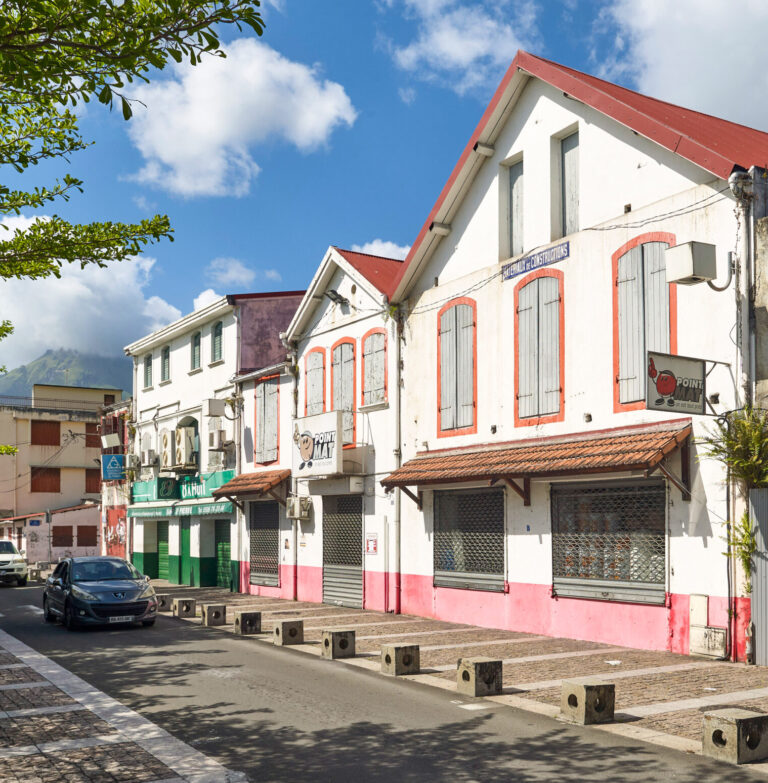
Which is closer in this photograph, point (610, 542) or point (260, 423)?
point (610, 542)

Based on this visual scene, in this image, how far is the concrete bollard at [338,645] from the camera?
46.3 ft

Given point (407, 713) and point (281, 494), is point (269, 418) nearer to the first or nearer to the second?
point (281, 494)

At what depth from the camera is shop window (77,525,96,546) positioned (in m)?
50.9

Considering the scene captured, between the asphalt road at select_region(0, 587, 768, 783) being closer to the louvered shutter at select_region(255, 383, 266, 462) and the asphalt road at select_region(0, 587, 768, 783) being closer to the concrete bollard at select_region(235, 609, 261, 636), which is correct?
the concrete bollard at select_region(235, 609, 261, 636)

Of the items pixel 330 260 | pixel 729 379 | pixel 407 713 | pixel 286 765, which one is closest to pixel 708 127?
pixel 729 379

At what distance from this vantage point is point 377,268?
23953mm

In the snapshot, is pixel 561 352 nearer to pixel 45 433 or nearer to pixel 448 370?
pixel 448 370

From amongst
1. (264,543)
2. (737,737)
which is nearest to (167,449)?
(264,543)

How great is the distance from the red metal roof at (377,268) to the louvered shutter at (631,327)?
23.0ft

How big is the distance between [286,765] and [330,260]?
689 inches

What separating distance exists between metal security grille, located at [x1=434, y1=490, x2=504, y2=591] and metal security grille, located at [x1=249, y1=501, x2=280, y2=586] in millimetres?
7944

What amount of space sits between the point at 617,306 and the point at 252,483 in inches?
545

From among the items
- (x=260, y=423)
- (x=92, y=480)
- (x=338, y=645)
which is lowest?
(x=338, y=645)

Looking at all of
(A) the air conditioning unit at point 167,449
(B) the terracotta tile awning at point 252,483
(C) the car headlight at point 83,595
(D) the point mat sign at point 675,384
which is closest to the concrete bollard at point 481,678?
(D) the point mat sign at point 675,384
